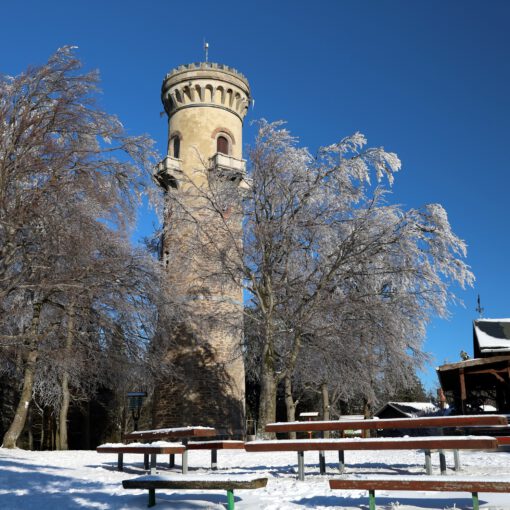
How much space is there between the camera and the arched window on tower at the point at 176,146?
26.5 m

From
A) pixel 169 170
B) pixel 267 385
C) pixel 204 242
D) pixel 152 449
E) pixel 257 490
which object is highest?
pixel 169 170

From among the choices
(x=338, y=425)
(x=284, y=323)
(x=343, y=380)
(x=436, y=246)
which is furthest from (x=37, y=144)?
(x=343, y=380)

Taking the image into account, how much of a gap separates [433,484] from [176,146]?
76.9 ft

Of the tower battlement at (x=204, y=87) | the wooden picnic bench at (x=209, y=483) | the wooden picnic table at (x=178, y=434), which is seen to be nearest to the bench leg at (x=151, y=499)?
the wooden picnic bench at (x=209, y=483)

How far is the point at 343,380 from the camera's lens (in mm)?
17969

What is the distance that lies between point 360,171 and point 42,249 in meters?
8.70

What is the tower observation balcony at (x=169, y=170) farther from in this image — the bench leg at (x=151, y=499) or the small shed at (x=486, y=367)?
the bench leg at (x=151, y=499)

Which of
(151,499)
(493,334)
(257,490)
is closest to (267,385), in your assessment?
(257,490)

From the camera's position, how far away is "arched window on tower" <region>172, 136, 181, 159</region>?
2652cm

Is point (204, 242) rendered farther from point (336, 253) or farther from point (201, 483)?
point (201, 483)

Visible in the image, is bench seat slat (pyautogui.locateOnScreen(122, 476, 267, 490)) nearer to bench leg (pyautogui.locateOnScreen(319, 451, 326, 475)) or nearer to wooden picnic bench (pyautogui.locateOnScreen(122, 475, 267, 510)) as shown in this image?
wooden picnic bench (pyautogui.locateOnScreen(122, 475, 267, 510))

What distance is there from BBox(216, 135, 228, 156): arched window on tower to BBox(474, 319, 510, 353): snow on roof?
1277cm

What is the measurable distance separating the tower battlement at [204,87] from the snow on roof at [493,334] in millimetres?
14188

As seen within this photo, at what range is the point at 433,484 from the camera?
16.0 feet
